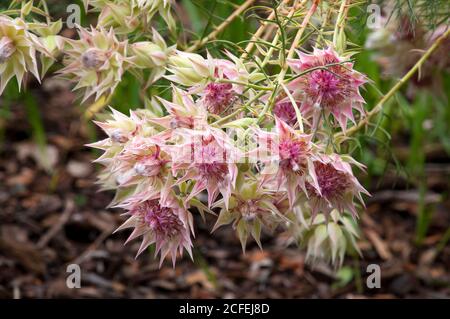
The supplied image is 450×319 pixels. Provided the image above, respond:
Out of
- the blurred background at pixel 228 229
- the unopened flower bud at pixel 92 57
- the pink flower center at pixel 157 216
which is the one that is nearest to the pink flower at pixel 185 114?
the pink flower center at pixel 157 216

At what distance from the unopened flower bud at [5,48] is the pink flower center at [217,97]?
0.30 m

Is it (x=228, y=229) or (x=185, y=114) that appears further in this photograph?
(x=228, y=229)

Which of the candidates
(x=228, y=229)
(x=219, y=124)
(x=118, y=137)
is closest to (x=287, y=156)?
(x=219, y=124)

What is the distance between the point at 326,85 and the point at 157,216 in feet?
0.95

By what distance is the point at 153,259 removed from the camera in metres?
1.88

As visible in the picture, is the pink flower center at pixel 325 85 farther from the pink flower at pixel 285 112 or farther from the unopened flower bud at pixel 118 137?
the unopened flower bud at pixel 118 137

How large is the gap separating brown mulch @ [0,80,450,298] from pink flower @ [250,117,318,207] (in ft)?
2.60

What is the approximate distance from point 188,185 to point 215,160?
0.29 ft

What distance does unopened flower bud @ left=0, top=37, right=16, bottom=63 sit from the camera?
3.55 ft

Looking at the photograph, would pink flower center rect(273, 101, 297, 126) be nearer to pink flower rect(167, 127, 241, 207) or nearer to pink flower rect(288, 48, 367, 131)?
pink flower rect(288, 48, 367, 131)

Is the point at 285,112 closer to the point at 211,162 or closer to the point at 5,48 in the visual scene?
the point at 211,162
